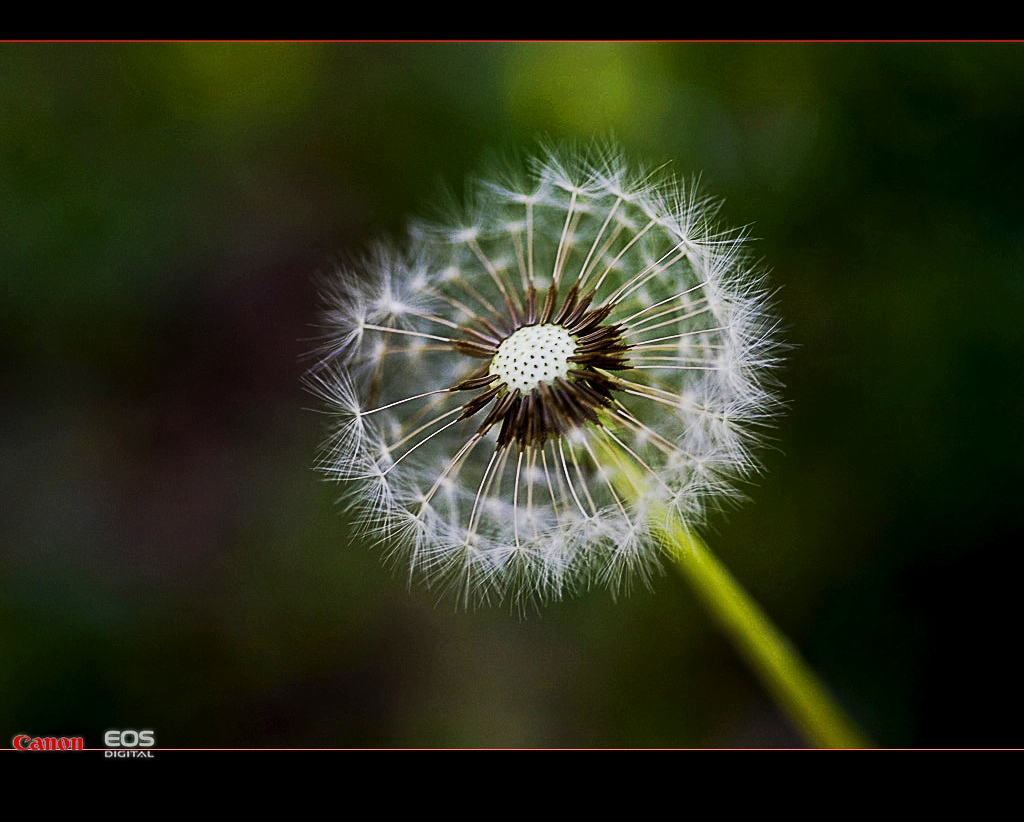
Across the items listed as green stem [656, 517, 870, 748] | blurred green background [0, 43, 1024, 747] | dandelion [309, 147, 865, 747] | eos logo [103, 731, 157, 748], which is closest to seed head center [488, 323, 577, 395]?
dandelion [309, 147, 865, 747]

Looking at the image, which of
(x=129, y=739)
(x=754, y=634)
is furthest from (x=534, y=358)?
(x=129, y=739)

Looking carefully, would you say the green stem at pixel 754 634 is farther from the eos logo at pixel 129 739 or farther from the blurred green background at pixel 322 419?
the eos logo at pixel 129 739

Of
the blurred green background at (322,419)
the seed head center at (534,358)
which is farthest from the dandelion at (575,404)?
the blurred green background at (322,419)

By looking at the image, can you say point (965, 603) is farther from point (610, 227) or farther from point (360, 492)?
point (360, 492)

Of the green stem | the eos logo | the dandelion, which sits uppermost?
the eos logo

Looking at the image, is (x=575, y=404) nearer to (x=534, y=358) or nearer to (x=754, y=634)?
(x=534, y=358)

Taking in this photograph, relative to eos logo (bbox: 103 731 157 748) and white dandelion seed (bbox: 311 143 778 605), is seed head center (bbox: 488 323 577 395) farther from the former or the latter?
eos logo (bbox: 103 731 157 748)
